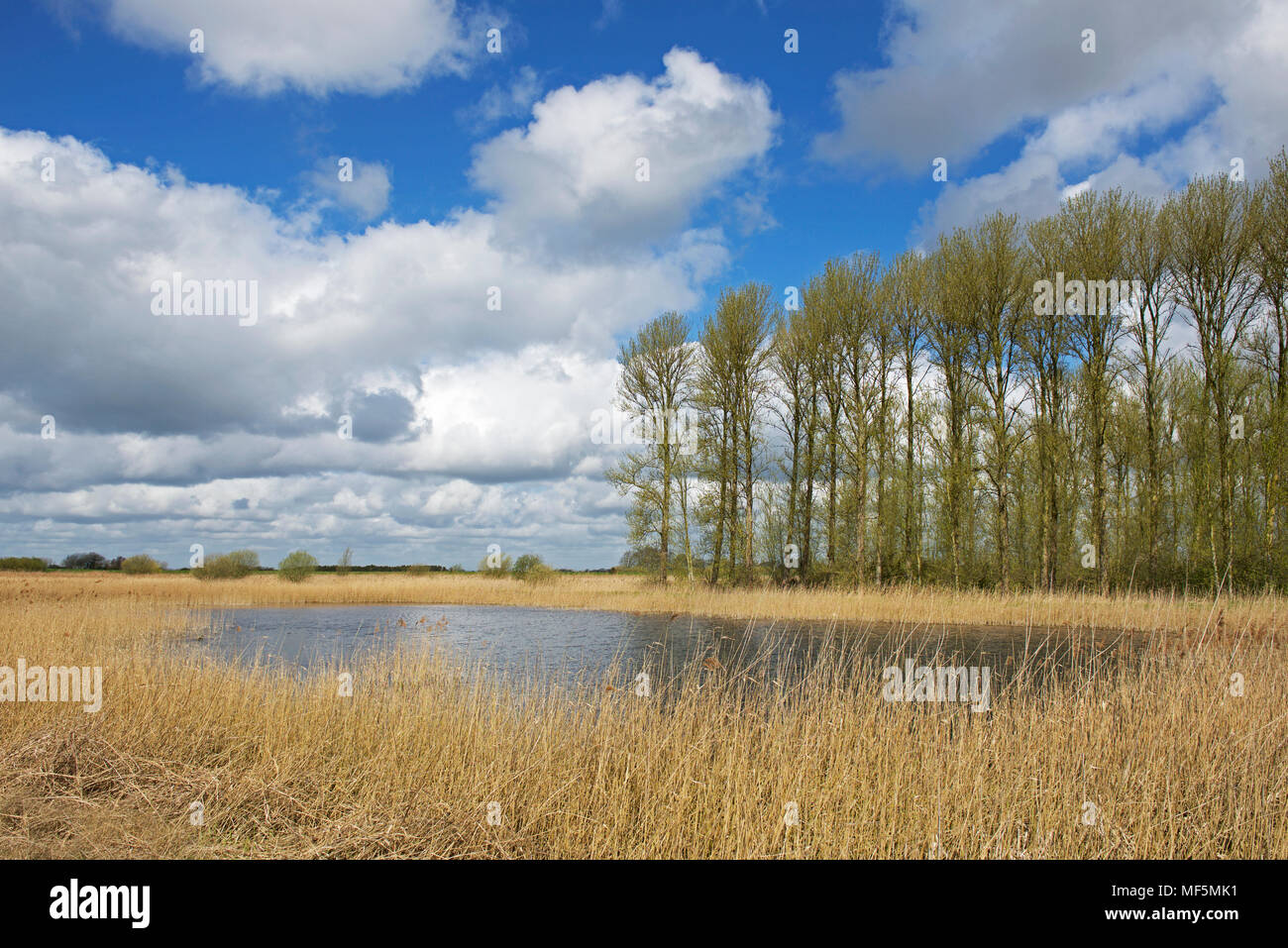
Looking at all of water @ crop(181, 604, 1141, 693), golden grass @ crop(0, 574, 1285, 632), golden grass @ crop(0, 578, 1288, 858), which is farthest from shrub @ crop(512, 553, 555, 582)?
golden grass @ crop(0, 578, 1288, 858)

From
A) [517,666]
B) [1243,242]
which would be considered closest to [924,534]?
[1243,242]

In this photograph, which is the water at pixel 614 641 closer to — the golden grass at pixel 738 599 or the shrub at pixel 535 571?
the golden grass at pixel 738 599

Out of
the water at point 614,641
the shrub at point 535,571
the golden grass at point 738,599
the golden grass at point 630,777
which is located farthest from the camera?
the shrub at point 535,571

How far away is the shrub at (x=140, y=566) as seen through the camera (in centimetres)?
3491

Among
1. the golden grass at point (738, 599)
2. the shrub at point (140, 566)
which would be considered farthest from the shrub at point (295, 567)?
the shrub at point (140, 566)

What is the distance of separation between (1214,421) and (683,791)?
22.8 m

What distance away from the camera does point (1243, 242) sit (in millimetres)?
18859

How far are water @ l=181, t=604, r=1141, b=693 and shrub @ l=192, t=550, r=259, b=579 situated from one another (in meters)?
11.4

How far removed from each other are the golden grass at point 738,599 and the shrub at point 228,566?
78 centimetres

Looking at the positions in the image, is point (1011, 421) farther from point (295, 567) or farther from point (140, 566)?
point (140, 566)

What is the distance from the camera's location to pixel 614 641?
49.4 feet

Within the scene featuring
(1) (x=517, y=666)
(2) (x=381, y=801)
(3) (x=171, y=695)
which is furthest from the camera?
(1) (x=517, y=666)

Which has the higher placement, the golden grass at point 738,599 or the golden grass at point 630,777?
the golden grass at point 630,777
